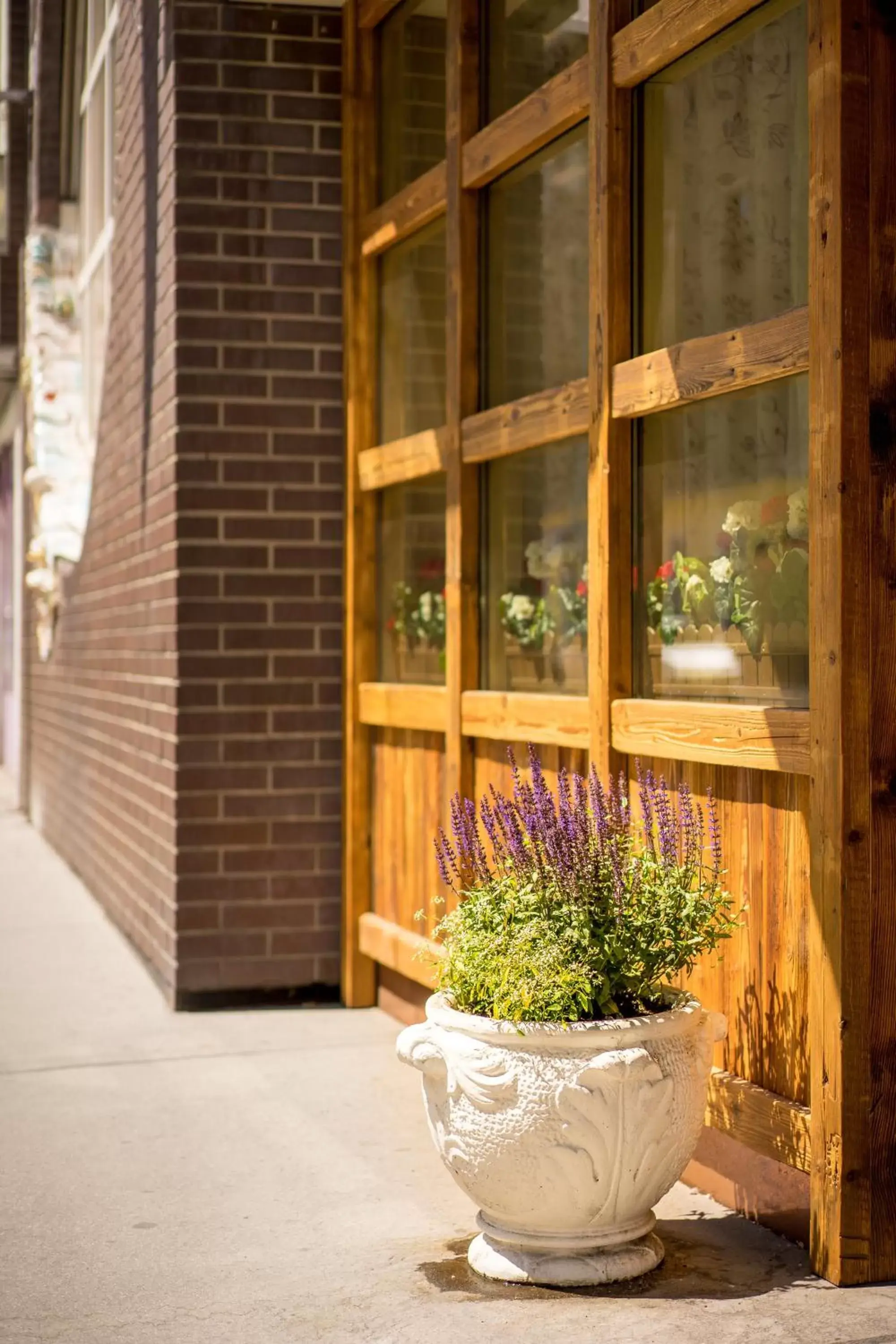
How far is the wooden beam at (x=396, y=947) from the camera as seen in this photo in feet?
18.2

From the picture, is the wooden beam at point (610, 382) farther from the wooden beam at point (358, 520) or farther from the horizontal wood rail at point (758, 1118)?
the wooden beam at point (358, 520)

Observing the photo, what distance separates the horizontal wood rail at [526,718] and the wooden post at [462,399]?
0.36ft

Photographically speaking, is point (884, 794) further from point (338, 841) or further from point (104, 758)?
point (104, 758)

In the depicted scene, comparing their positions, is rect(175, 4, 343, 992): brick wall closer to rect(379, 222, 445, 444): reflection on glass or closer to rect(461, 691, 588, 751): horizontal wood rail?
rect(379, 222, 445, 444): reflection on glass

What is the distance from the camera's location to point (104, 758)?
880 centimetres

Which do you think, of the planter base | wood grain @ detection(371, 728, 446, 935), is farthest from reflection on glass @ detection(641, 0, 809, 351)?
the planter base

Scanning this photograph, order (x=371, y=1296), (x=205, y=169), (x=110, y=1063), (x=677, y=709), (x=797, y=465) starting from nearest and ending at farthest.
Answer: (x=371, y=1296) < (x=797, y=465) < (x=677, y=709) < (x=110, y=1063) < (x=205, y=169)

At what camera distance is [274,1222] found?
3.94 metres

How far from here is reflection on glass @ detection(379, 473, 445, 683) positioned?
18.9 feet

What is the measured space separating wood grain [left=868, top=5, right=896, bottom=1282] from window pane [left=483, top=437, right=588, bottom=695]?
4.32 feet

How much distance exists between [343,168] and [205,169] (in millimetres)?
505

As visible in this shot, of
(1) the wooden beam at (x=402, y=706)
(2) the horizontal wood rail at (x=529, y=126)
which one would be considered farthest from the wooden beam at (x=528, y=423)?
(1) the wooden beam at (x=402, y=706)

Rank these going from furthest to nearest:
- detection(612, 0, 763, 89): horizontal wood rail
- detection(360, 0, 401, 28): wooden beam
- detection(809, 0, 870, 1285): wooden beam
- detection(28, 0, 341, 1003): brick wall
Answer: detection(28, 0, 341, 1003): brick wall < detection(360, 0, 401, 28): wooden beam < detection(612, 0, 763, 89): horizontal wood rail < detection(809, 0, 870, 1285): wooden beam

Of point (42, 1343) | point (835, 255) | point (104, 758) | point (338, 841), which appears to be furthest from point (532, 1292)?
point (104, 758)
